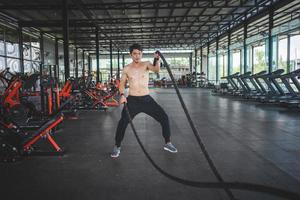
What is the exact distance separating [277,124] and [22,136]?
5.00 meters

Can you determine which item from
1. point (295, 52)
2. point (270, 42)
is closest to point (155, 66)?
point (270, 42)

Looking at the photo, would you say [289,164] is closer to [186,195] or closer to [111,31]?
[186,195]

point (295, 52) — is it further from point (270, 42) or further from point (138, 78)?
point (138, 78)

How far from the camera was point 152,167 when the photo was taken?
314cm

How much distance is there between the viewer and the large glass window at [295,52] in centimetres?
1421

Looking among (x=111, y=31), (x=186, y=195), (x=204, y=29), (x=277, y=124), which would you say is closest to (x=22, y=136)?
(x=186, y=195)

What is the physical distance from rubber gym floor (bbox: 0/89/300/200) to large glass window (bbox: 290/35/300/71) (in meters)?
10.6

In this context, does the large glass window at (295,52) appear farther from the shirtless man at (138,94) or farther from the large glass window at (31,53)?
the large glass window at (31,53)

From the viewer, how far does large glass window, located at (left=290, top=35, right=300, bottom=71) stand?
14213 millimetres

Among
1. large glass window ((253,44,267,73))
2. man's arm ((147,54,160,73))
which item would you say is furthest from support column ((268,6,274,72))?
man's arm ((147,54,160,73))

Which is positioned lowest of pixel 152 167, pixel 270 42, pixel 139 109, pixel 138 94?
pixel 152 167

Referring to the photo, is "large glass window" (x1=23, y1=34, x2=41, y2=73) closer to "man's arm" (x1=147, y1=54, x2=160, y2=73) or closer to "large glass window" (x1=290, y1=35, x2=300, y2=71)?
"man's arm" (x1=147, y1=54, x2=160, y2=73)

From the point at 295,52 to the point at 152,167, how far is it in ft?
47.1

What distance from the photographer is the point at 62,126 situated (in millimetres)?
5973
